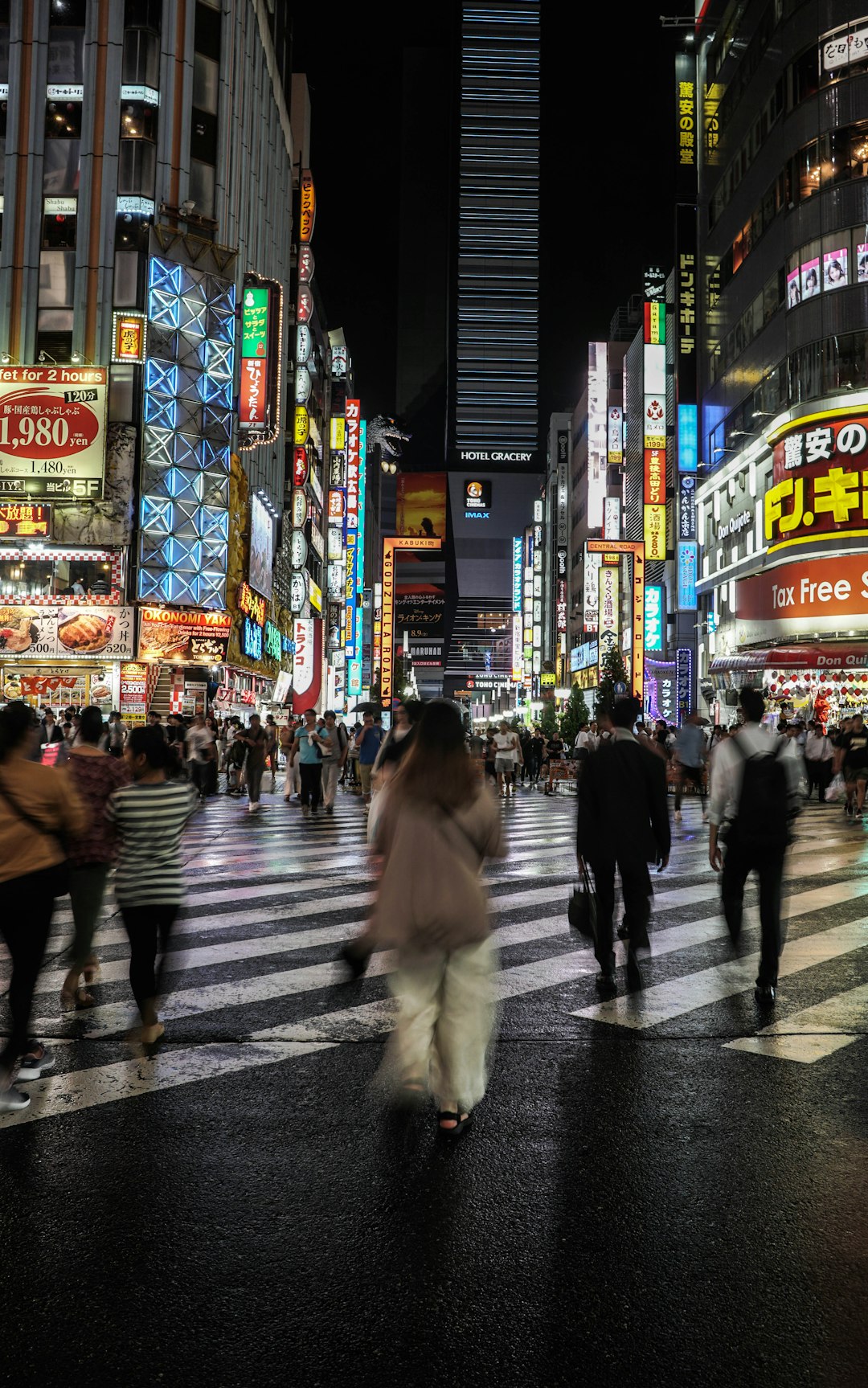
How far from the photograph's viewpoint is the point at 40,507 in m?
33.4

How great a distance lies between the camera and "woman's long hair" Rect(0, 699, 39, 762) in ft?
15.4

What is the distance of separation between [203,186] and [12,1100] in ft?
131

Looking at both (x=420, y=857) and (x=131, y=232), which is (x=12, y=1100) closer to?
(x=420, y=857)

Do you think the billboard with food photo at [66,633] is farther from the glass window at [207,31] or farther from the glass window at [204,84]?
the glass window at [207,31]

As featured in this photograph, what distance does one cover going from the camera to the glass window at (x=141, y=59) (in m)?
37.1

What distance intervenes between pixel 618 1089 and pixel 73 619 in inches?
1263

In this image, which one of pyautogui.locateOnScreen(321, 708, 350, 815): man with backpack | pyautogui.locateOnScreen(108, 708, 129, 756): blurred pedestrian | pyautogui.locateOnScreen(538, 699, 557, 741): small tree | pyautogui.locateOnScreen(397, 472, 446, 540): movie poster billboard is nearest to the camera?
pyautogui.locateOnScreen(108, 708, 129, 756): blurred pedestrian

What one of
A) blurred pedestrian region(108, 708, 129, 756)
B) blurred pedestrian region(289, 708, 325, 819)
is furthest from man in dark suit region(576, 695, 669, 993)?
blurred pedestrian region(108, 708, 129, 756)

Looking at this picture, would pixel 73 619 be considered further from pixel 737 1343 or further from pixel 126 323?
pixel 737 1343

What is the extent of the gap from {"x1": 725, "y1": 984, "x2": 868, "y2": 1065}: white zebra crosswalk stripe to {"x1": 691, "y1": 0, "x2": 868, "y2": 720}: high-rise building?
2689 centimetres

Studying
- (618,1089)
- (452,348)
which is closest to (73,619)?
(618,1089)

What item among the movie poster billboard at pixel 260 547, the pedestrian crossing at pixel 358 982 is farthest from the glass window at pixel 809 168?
the pedestrian crossing at pixel 358 982

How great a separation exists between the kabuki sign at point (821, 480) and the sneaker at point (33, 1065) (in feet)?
104

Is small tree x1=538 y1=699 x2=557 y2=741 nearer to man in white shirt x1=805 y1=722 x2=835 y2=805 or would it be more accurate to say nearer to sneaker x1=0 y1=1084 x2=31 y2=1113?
man in white shirt x1=805 y1=722 x2=835 y2=805
